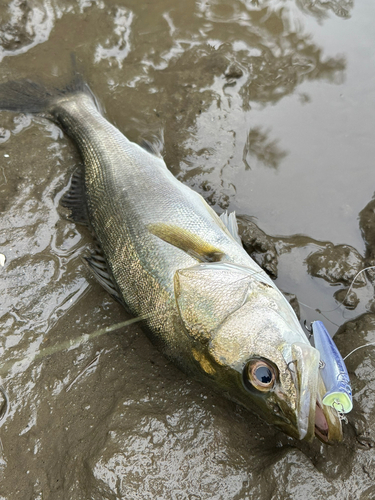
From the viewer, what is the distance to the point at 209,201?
12.8ft

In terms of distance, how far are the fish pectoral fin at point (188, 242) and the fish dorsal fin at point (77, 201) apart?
3.11 feet

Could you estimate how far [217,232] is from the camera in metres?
3.21

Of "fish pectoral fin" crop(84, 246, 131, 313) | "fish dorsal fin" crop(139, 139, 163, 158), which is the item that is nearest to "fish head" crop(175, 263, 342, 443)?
"fish pectoral fin" crop(84, 246, 131, 313)

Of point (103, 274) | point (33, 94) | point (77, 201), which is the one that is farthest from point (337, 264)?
point (33, 94)

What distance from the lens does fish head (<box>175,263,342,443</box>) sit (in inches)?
86.0

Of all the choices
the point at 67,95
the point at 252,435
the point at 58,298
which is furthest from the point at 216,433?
the point at 67,95

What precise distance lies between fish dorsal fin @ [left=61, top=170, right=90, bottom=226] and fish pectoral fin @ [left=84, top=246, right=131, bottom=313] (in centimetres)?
47

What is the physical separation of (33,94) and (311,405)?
14.7 feet

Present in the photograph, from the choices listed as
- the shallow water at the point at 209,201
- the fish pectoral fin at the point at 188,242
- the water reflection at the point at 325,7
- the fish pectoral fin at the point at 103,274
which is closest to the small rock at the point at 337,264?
the shallow water at the point at 209,201

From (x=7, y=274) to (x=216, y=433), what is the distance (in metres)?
2.50

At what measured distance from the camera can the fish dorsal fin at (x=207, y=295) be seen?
2.61 m

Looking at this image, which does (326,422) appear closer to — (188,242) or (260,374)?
(260,374)

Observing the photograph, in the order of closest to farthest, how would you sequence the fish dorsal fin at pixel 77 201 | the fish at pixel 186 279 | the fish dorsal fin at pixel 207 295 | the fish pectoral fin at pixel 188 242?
the fish at pixel 186 279 < the fish dorsal fin at pixel 207 295 < the fish pectoral fin at pixel 188 242 < the fish dorsal fin at pixel 77 201

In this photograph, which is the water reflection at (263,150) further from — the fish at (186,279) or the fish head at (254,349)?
the fish head at (254,349)
